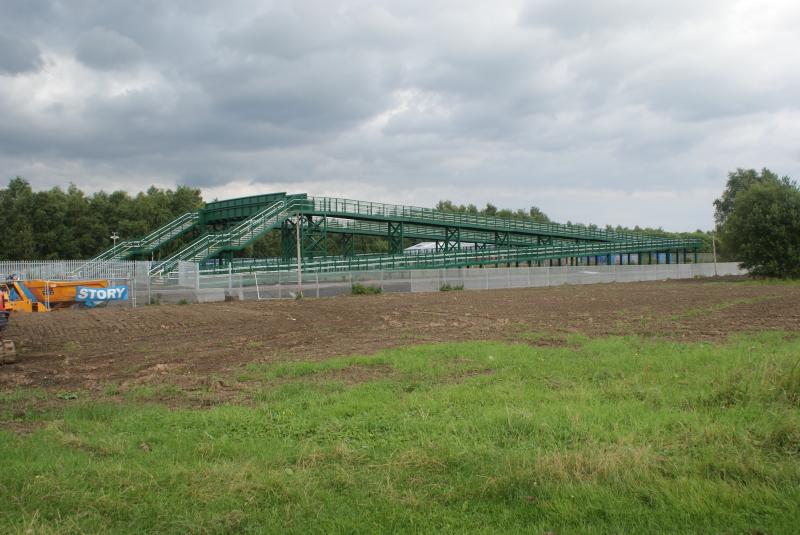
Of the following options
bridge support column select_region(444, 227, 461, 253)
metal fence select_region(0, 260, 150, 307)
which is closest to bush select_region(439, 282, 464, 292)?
bridge support column select_region(444, 227, 461, 253)

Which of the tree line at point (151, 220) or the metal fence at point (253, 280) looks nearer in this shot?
the metal fence at point (253, 280)

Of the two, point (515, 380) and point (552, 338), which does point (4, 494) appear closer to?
point (515, 380)

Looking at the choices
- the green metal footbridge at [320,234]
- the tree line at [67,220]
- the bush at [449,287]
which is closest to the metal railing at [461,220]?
the green metal footbridge at [320,234]

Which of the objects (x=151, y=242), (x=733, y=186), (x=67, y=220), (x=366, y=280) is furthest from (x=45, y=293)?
(x=733, y=186)

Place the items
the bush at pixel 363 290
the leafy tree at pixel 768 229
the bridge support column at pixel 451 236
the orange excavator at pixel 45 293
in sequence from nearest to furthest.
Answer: the orange excavator at pixel 45 293 < the bush at pixel 363 290 < the leafy tree at pixel 768 229 < the bridge support column at pixel 451 236

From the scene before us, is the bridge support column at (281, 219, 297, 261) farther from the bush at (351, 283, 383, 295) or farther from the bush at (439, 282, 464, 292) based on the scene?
the bush at (439, 282, 464, 292)

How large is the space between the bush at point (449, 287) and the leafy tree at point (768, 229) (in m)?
23.9

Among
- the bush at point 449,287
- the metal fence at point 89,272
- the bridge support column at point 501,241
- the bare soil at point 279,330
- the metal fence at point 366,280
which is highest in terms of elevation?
the bridge support column at point 501,241

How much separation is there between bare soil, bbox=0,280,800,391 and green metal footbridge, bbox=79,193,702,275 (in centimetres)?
1693

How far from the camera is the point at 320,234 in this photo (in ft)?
167

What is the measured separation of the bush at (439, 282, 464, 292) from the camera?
4184cm

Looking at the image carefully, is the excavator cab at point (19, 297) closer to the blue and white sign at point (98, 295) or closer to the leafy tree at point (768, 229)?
the blue and white sign at point (98, 295)

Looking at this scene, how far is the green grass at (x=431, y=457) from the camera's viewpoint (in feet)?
14.8

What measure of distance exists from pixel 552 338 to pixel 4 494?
12088 millimetres
